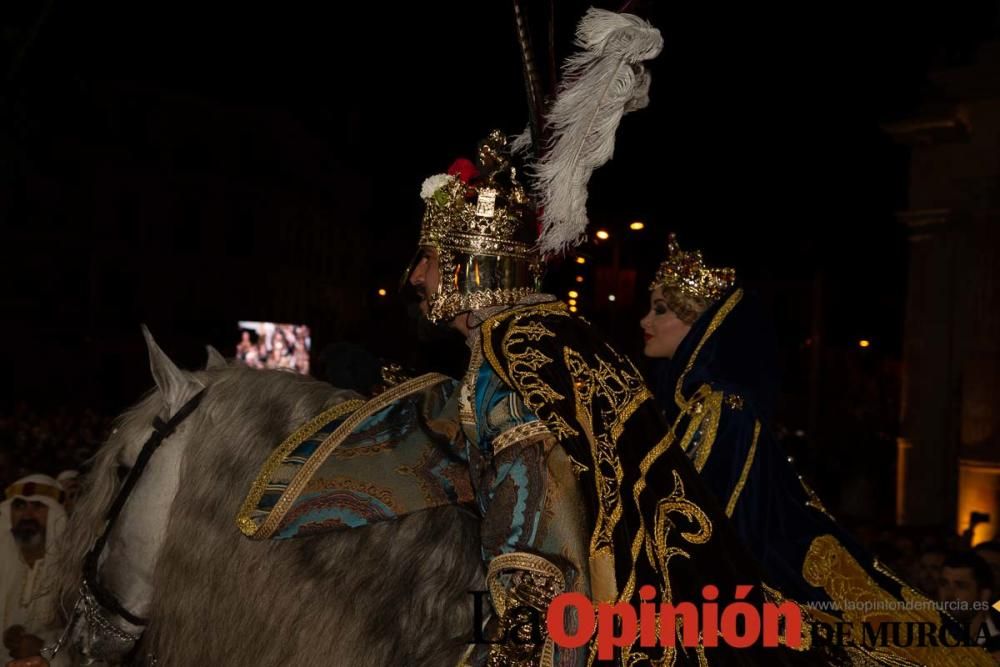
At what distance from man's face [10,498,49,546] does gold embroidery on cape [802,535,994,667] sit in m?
6.60

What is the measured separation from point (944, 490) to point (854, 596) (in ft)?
47.9

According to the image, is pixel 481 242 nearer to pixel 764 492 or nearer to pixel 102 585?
pixel 102 585

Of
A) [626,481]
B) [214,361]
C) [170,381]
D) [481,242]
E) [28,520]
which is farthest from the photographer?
[28,520]

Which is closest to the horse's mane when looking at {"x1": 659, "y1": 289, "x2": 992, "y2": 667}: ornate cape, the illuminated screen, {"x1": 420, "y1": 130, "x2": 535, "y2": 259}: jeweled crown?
{"x1": 420, "y1": 130, "x2": 535, "y2": 259}: jeweled crown

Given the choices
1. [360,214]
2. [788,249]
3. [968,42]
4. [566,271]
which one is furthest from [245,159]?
[566,271]

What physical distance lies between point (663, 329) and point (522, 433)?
10.5ft

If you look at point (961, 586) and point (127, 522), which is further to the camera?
point (961, 586)

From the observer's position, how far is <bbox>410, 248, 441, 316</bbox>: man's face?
3395mm

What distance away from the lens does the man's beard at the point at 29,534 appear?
8.14m

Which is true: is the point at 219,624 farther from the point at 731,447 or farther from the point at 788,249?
the point at 788,249

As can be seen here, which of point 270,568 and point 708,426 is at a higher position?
point 708,426

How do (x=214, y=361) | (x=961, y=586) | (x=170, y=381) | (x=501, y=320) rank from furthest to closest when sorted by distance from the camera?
(x=961, y=586) < (x=214, y=361) < (x=170, y=381) < (x=501, y=320)

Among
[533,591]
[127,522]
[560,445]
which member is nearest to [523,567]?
[533,591]

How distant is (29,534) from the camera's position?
818 cm
